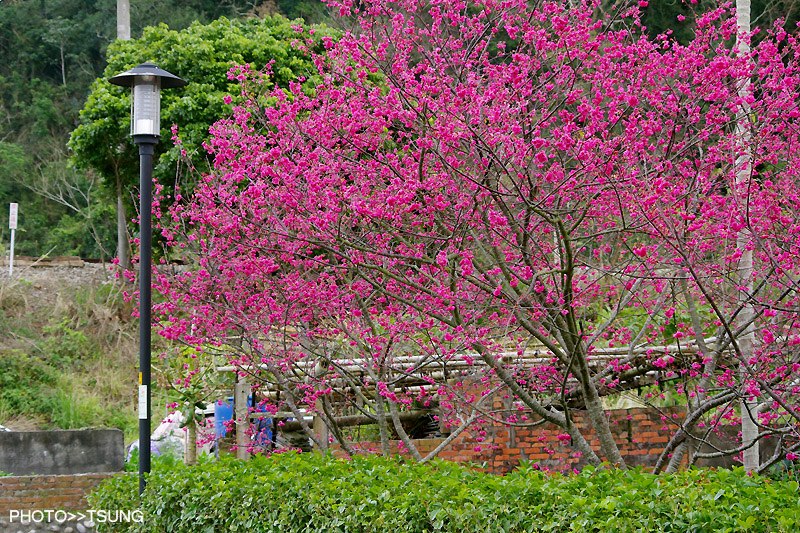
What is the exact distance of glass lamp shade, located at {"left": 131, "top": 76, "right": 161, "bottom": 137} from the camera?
19.4 ft

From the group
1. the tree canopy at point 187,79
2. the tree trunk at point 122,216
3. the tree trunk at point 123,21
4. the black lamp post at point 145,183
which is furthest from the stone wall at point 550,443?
the tree trunk at point 123,21

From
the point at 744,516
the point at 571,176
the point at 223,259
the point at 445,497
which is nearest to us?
the point at 744,516

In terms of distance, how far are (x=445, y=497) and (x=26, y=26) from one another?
91.3 feet

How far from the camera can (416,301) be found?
5.71m

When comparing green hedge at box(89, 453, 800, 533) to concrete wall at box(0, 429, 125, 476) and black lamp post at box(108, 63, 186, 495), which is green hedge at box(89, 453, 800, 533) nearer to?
black lamp post at box(108, 63, 186, 495)

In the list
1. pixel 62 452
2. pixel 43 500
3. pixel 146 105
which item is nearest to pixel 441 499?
pixel 146 105

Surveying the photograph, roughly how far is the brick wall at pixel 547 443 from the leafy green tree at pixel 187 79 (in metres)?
7.76

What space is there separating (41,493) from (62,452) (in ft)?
1.81

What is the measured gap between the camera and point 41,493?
7715 mm

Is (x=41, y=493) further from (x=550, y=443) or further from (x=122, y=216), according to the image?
(x=122, y=216)

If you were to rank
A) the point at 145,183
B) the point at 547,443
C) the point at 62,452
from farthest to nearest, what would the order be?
1. the point at 62,452
2. the point at 547,443
3. the point at 145,183

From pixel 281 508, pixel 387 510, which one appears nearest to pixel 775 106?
pixel 387 510

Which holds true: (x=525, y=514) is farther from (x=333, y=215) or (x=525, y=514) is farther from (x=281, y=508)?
(x=333, y=215)

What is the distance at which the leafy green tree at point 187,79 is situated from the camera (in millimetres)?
13703
